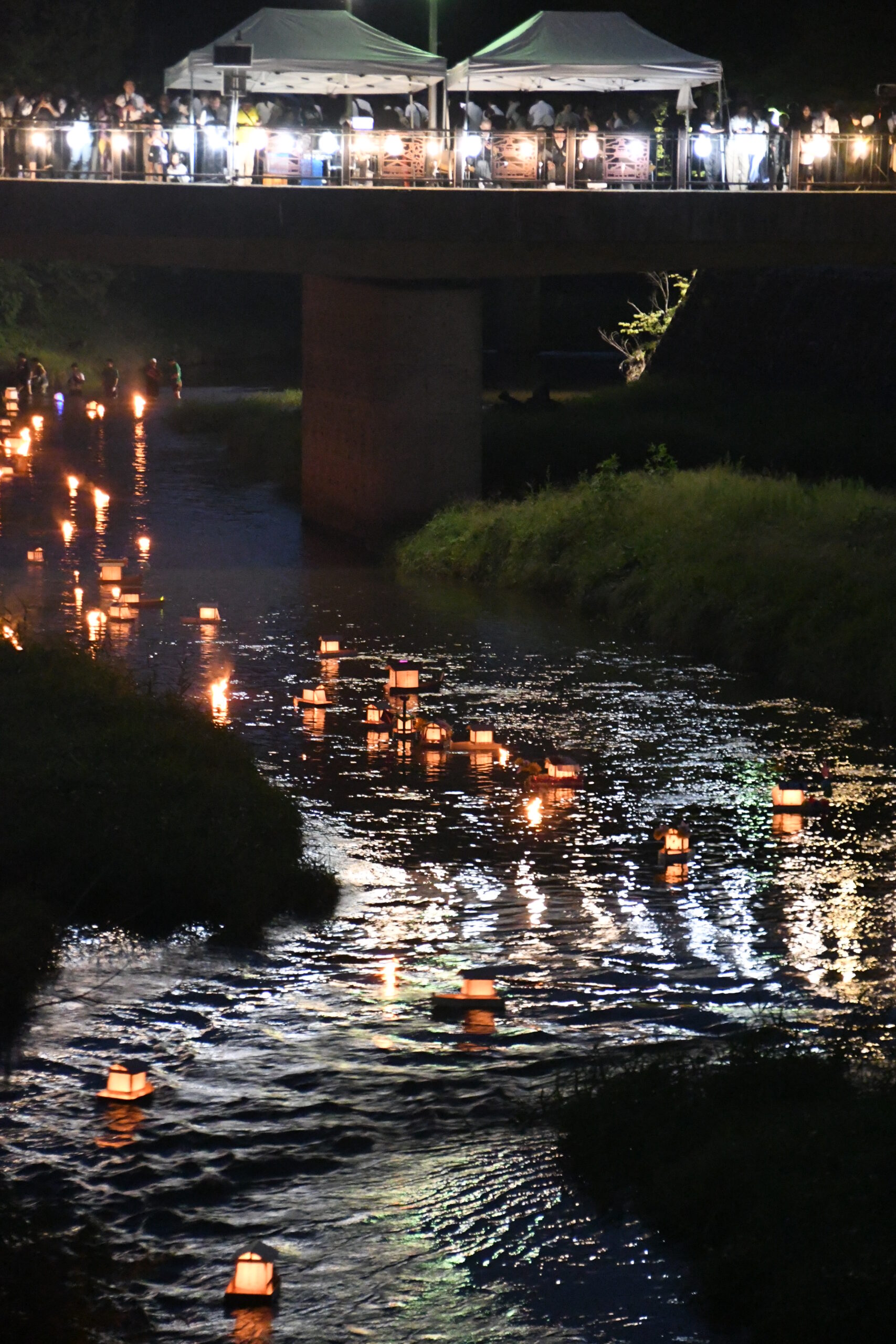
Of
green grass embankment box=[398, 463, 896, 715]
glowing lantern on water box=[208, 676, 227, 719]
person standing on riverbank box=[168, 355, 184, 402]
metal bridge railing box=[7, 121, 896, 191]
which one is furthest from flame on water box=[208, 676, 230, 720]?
person standing on riverbank box=[168, 355, 184, 402]

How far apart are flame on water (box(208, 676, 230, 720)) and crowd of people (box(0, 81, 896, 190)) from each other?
30.6ft

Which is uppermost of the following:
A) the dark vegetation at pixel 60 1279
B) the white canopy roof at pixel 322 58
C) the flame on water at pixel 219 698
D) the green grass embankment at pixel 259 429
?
the white canopy roof at pixel 322 58

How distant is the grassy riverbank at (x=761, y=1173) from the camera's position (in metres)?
7.46

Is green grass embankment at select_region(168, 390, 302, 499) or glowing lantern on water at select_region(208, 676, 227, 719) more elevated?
green grass embankment at select_region(168, 390, 302, 499)

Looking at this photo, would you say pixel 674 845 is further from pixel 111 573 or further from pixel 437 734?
pixel 111 573

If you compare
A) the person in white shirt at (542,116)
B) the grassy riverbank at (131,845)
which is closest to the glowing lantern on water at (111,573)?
the person in white shirt at (542,116)

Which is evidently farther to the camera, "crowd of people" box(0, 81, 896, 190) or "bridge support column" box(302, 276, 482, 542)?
"bridge support column" box(302, 276, 482, 542)

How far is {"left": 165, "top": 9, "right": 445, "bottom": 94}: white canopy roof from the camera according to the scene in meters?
29.7

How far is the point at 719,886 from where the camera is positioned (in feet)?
47.6

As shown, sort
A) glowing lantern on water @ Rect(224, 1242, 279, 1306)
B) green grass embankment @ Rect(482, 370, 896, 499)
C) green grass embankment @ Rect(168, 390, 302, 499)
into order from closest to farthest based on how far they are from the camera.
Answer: glowing lantern on water @ Rect(224, 1242, 279, 1306) < green grass embankment @ Rect(482, 370, 896, 499) < green grass embankment @ Rect(168, 390, 302, 499)

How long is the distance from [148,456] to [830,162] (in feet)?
62.4

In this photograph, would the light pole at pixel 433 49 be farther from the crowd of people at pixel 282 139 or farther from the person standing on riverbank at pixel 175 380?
the person standing on riverbank at pixel 175 380

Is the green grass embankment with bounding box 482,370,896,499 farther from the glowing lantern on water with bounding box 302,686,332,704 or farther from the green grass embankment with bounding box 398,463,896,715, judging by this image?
the glowing lantern on water with bounding box 302,686,332,704

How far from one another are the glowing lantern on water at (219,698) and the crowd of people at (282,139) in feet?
30.6
